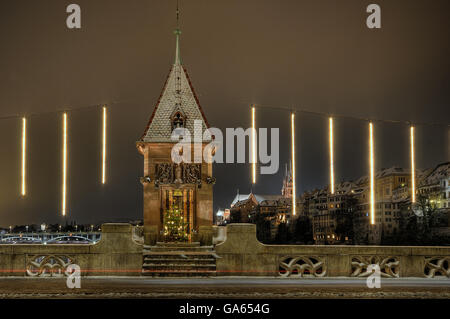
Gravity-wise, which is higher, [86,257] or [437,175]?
[437,175]

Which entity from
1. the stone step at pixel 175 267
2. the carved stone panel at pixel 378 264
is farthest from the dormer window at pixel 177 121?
the carved stone panel at pixel 378 264

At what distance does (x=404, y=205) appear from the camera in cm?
7381

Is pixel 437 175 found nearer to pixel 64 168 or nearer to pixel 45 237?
pixel 64 168

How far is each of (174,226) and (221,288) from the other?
30.7 ft

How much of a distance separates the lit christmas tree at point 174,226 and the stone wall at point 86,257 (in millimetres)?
5956

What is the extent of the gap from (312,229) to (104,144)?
93176 millimetres

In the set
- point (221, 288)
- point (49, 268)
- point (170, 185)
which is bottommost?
point (221, 288)

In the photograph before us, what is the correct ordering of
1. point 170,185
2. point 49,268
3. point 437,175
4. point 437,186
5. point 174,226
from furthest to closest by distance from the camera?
1. point 437,175
2. point 437,186
3. point 170,185
4. point 174,226
5. point 49,268

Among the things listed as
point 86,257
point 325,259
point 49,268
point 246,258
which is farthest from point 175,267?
point 325,259

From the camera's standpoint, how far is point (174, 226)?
69.8ft

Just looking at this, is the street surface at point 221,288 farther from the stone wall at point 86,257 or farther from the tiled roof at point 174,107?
the tiled roof at point 174,107

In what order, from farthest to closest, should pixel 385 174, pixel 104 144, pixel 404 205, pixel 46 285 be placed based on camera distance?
pixel 385 174 < pixel 404 205 < pixel 104 144 < pixel 46 285
